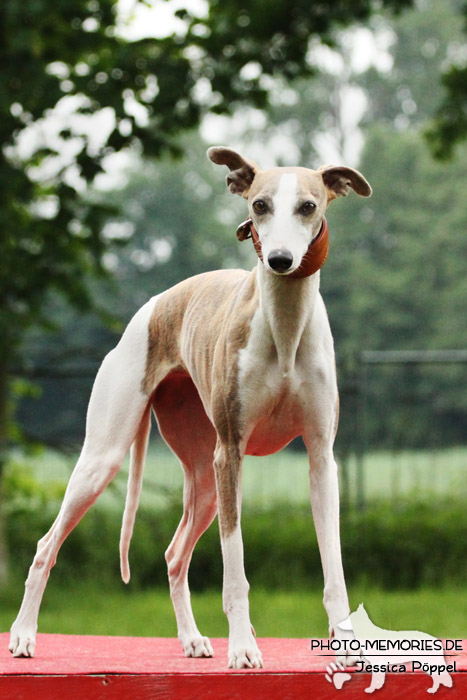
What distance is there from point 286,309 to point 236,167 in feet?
1.82

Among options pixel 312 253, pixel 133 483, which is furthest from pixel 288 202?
pixel 133 483

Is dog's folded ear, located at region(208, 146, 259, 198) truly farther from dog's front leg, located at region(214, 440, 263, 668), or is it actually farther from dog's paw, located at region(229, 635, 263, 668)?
dog's paw, located at region(229, 635, 263, 668)

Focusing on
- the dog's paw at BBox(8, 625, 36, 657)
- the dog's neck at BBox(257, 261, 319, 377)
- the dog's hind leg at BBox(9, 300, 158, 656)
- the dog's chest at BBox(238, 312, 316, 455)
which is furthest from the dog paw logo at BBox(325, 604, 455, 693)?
the dog's paw at BBox(8, 625, 36, 657)

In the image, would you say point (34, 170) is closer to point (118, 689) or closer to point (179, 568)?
point (179, 568)

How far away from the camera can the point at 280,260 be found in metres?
3.05

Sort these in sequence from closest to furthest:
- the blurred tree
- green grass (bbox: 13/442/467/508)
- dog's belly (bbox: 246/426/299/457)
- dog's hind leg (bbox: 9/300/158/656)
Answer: dog's belly (bbox: 246/426/299/457) < dog's hind leg (bbox: 9/300/158/656) < the blurred tree < green grass (bbox: 13/442/467/508)

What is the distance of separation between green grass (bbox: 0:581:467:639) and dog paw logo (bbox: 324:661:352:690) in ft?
17.7

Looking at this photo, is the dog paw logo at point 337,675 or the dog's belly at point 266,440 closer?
the dog paw logo at point 337,675

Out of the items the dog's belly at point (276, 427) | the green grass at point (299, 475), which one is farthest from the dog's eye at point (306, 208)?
the green grass at point (299, 475)

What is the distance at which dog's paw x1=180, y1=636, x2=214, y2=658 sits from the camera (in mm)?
4086

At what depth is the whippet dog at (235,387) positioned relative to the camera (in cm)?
→ 336

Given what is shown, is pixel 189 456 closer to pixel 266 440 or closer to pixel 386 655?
pixel 266 440

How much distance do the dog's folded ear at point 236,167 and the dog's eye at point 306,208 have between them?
0.33 m

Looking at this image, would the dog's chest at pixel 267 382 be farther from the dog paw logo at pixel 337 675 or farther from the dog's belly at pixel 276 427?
the dog paw logo at pixel 337 675
